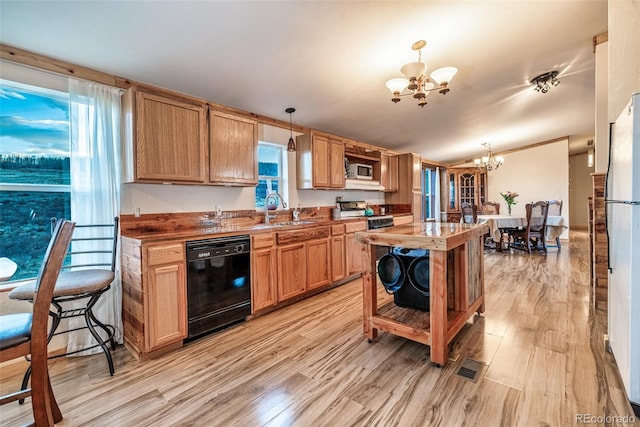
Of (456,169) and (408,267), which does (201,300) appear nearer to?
(408,267)

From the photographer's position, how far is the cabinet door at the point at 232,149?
2812 millimetres

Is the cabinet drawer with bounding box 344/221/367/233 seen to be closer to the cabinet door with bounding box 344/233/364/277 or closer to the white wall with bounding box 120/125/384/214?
the cabinet door with bounding box 344/233/364/277

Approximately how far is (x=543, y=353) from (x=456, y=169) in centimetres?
701

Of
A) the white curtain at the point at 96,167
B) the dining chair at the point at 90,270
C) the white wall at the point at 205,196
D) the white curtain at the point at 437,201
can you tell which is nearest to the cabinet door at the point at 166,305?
the dining chair at the point at 90,270

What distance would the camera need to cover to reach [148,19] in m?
1.91

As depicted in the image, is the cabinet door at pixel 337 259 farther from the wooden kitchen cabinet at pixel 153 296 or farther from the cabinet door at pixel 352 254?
the wooden kitchen cabinet at pixel 153 296

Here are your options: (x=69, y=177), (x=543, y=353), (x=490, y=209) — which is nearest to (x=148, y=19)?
(x=69, y=177)

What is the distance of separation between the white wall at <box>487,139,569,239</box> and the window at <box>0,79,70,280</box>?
9.56 meters

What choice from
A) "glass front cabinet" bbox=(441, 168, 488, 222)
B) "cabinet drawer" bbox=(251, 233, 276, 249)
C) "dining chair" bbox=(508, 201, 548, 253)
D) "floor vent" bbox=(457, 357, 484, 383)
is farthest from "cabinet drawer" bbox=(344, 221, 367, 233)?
"glass front cabinet" bbox=(441, 168, 488, 222)

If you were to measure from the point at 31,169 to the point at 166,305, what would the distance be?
4.88ft

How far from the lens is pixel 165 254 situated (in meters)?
2.20

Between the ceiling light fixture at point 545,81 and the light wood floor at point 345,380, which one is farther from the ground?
the ceiling light fixture at point 545,81

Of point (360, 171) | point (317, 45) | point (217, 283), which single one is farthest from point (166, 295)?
point (360, 171)

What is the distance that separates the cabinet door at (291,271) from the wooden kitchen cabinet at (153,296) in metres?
1.01
